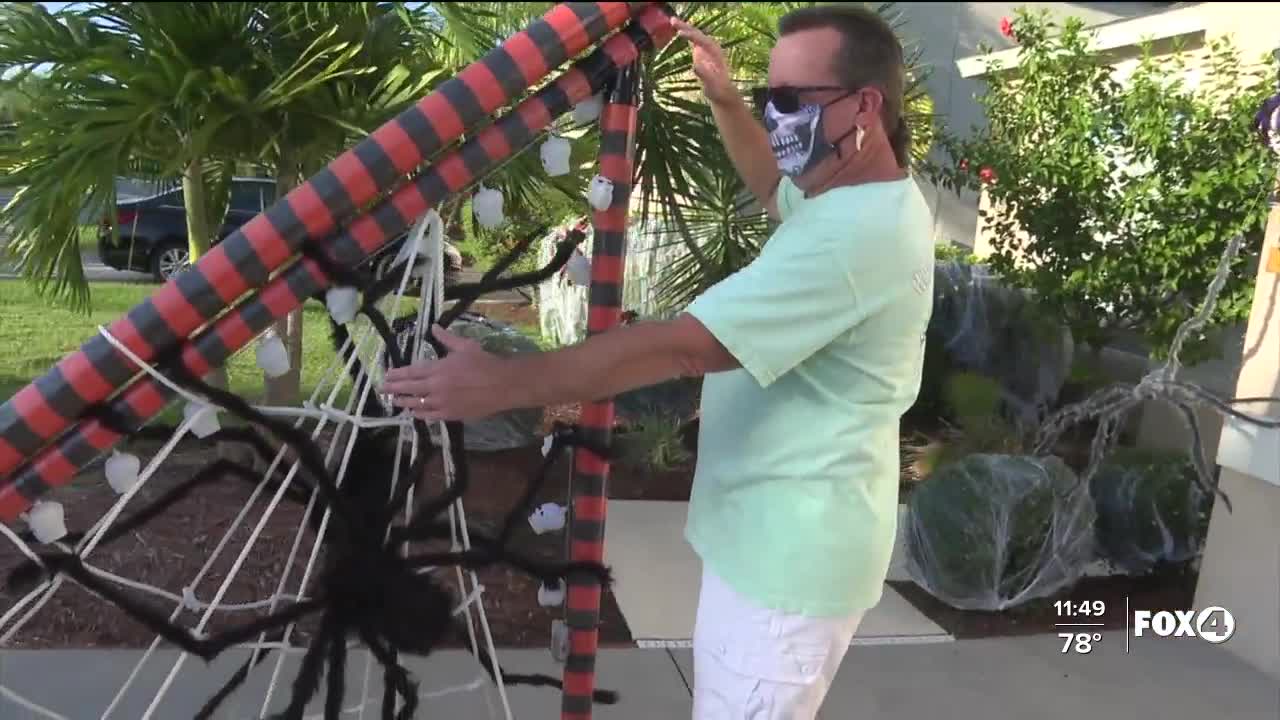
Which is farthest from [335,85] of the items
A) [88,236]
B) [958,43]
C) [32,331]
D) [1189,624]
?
[958,43]

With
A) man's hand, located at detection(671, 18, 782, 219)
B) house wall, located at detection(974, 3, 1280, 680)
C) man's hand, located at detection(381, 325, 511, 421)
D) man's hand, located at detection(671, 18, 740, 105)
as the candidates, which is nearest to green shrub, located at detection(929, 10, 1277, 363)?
house wall, located at detection(974, 3, 1280, 680)

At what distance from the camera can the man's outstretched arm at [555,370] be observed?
128 centimetres

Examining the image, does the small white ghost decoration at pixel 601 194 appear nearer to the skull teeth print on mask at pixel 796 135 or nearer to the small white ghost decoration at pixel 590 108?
the small white ghost decoration at pixel 590 108

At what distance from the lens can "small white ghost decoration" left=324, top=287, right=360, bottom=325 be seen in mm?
1476

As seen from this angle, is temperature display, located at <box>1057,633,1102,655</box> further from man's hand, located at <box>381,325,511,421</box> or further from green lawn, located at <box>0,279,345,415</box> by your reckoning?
green lawn, located at <box>0,279,345,415</box>

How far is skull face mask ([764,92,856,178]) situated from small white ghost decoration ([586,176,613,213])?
0.88 ft

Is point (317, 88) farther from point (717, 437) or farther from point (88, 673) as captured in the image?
point (717, 437)

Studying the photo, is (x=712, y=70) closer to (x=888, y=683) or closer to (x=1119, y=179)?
(x=888, y=683)


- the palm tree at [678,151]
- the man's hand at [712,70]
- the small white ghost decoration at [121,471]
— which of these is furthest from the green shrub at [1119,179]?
the small white ghost decoration at [121,471]

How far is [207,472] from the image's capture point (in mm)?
1841

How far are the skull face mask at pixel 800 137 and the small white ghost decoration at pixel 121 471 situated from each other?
1.09 meters

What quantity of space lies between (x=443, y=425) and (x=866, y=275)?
713 millimetres

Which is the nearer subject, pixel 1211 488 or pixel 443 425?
pixel 443 425

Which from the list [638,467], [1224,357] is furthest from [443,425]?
[1224,357]
